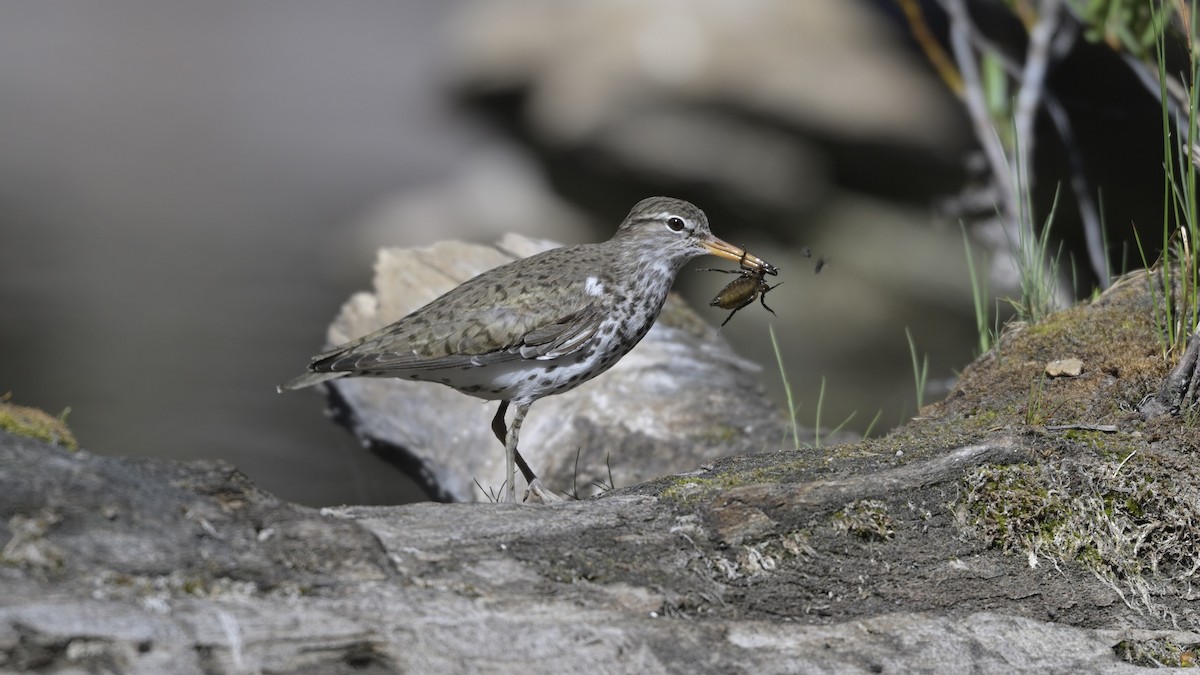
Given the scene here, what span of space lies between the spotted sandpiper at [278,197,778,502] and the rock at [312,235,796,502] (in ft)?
4.96

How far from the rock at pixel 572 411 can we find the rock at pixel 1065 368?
2.51 m

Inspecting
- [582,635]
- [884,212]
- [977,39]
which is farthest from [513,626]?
[884,212]

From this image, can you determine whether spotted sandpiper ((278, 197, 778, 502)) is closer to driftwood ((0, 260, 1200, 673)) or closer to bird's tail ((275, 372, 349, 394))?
bird's tail ((275, 372, 349, 394))

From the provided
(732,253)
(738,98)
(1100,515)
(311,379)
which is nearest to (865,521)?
(1100,515)

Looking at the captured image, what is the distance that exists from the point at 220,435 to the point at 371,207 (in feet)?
18.0

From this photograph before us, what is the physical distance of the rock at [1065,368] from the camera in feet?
17.7

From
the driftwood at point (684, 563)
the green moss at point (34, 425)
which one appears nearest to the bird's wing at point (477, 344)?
the driftwood at point (684, 563)

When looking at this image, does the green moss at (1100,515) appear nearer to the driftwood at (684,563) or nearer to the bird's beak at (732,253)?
the driftwood at (684,563)

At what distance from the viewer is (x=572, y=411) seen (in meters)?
7.99

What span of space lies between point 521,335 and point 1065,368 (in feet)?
8.50

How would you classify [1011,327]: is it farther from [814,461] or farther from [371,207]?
[371,207]

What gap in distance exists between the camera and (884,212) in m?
14.2

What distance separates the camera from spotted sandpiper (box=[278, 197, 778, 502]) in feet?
19.2

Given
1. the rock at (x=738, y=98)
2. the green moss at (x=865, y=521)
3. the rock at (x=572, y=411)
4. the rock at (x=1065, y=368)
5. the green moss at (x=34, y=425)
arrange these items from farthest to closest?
1. the rock at (x=738, y=98)
2. the rock at (x=572, y=411)
3. the rock at (x=1065, y=368)
4. the green moss at (x=865, y=521)
5. the green moss at (x=34, y=425)
